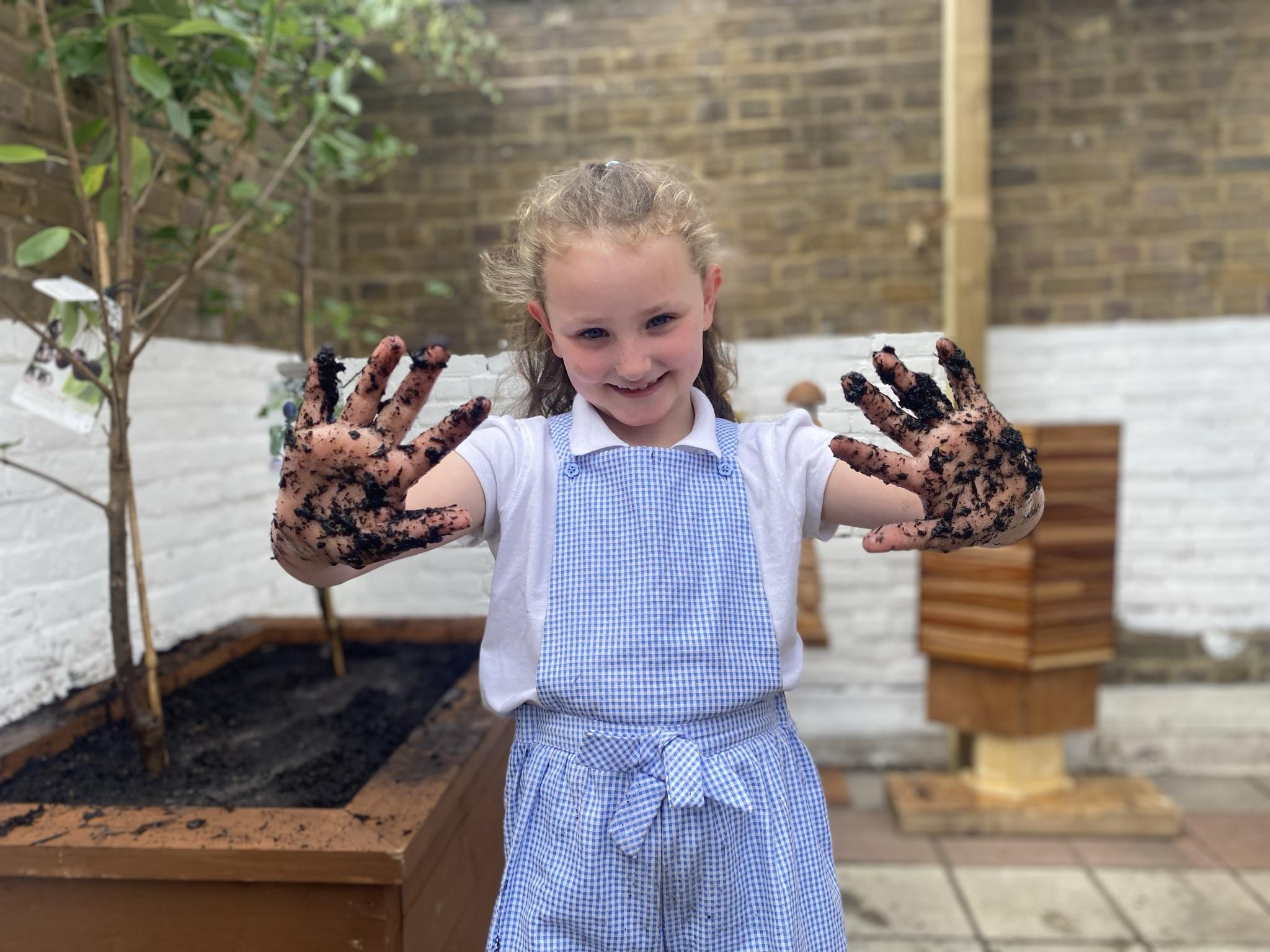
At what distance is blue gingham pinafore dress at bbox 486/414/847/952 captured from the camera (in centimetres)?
103

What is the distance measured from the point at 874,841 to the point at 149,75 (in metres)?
2.66

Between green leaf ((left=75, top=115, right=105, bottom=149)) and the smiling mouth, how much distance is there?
1.17m

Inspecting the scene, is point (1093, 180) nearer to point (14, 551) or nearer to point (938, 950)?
point (938, 950)

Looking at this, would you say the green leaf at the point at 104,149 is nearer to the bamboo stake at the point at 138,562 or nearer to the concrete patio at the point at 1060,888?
the bamboo stake at the point at 138,562

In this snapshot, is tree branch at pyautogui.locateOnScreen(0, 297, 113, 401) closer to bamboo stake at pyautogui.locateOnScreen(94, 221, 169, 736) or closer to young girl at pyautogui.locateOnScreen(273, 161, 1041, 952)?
bamboo stake at pyautogui.locateOnScreen(94, 221, 169, 736)

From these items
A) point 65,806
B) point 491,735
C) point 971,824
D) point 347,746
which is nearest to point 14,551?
point 65,806

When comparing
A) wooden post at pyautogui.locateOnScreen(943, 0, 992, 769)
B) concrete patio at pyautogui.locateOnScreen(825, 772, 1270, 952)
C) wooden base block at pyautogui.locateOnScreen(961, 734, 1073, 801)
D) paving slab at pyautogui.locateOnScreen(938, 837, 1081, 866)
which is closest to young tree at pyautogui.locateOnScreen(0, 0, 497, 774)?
wooden post at pyautogui.locateOnScreen(943, 0, 992, 769)

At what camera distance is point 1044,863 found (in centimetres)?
261

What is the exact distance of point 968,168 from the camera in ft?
9.05

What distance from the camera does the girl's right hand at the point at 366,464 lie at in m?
0.93

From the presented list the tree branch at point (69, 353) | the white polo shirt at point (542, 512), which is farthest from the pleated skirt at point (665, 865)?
the tree branch at point (69, 353)

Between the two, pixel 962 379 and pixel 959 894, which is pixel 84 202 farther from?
pixel 959 894

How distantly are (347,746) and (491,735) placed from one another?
275 mm

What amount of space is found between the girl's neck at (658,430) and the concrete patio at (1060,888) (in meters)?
1.44
